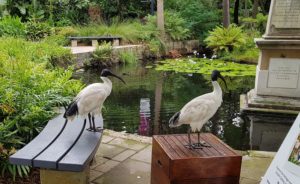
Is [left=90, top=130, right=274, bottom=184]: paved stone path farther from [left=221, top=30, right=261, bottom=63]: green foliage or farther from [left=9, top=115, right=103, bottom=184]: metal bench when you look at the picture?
[left=221, top=30, right=261, bottom=63]: green foliage

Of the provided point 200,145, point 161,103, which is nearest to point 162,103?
point 161,103

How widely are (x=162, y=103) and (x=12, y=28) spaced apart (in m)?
6.96

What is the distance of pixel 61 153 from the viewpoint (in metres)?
2.60

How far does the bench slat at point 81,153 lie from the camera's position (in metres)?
2.44

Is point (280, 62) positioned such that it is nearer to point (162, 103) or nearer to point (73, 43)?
point (162, 103)

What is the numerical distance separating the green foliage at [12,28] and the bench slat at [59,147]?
339 inches

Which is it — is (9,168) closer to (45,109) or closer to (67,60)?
(45,109)

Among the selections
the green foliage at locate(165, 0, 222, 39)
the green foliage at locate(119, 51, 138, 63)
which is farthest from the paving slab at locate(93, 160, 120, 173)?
the green foliage at locate(165, 0, 222, 39)

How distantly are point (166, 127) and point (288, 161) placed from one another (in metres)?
3.71

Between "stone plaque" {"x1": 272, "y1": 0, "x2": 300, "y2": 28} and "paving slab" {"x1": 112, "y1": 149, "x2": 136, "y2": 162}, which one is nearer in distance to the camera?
"paving slab" {"x1": 112, "y1": 149, "x2": 136, "y2": 162}

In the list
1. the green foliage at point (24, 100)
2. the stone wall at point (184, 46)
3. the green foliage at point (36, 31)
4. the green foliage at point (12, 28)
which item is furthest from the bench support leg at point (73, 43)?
the green foliage at point (24, 100)

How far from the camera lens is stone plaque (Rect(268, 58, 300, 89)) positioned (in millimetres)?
6398

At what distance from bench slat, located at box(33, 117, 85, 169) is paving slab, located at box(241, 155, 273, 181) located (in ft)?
5.75

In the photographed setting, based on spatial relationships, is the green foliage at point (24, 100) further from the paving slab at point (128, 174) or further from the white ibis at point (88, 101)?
the paving slab at point (128, 174)
